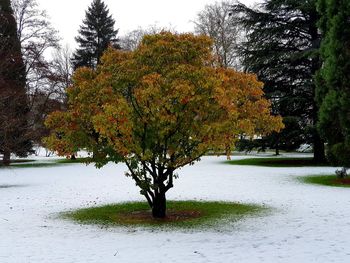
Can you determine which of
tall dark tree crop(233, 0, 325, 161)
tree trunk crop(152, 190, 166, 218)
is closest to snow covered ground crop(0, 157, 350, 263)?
tree trunk crop(152, 190, 166, 218)

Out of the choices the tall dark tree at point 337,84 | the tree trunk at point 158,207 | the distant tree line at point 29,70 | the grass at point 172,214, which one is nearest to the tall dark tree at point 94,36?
the distant tree line at point 29,70

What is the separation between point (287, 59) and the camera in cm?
3139

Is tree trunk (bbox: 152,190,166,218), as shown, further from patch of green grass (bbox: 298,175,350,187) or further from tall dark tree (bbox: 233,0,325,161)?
tall dark tree (bbox: 233,0,325,161)

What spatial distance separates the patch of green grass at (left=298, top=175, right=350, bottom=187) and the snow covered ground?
54.6 inches

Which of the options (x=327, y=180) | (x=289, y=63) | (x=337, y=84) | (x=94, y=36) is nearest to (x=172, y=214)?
(x=327, y=180)

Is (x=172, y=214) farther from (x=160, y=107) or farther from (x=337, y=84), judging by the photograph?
Result: (x=337, y=84)

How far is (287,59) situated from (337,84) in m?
11.3

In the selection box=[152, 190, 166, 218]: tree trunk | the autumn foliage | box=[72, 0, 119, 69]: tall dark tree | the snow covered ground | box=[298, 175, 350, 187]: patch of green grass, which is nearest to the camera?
the snow covered ground

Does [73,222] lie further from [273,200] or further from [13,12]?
[13,12]

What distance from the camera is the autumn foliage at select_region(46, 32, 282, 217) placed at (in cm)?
1062

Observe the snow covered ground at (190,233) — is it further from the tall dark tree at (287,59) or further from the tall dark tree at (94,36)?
the tall dark tree at (94,36)

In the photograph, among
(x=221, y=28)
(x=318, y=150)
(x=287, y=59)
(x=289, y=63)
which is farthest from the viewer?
(x=221, y=28)

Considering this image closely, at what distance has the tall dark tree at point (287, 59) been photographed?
3038 centimetres

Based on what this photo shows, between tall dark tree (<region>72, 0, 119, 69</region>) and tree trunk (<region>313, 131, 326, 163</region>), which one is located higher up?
tall dark tree (<region>72, 0, 119, 69</region>)
